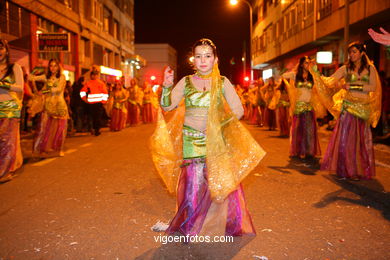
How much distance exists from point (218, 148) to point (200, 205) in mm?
529

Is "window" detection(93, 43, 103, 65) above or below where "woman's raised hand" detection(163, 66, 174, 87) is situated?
above

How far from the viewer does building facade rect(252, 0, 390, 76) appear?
17.4m

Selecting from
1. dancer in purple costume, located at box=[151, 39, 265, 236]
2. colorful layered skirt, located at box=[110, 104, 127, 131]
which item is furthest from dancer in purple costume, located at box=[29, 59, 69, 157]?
colorful layered skirt, located at box=[110, 104, 127, 131]

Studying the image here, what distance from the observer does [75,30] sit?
27.5 metres

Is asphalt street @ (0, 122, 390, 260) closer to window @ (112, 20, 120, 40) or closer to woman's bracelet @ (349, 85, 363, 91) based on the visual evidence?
woman's bracelet @ (349, 85, 363, 91)

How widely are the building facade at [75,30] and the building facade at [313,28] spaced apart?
517 inches

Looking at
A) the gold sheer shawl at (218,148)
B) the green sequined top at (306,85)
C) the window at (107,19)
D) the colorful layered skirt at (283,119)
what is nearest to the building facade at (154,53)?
the window at (107,19)

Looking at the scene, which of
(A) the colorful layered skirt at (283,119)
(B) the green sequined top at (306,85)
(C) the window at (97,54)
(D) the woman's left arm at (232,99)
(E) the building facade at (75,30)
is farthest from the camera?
(C) the window at (97,54)

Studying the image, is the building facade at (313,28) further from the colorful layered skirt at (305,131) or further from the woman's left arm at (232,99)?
the woman's left arm at (232,99)

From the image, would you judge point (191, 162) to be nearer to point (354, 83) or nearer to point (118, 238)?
point (118, 238)

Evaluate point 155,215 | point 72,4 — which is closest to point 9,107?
point 155,215

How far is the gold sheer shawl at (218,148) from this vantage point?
3545mm

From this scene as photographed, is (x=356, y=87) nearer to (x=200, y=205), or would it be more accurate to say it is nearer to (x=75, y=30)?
(x=200, y=205)

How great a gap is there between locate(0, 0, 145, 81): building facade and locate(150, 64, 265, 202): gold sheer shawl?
1456 cm
